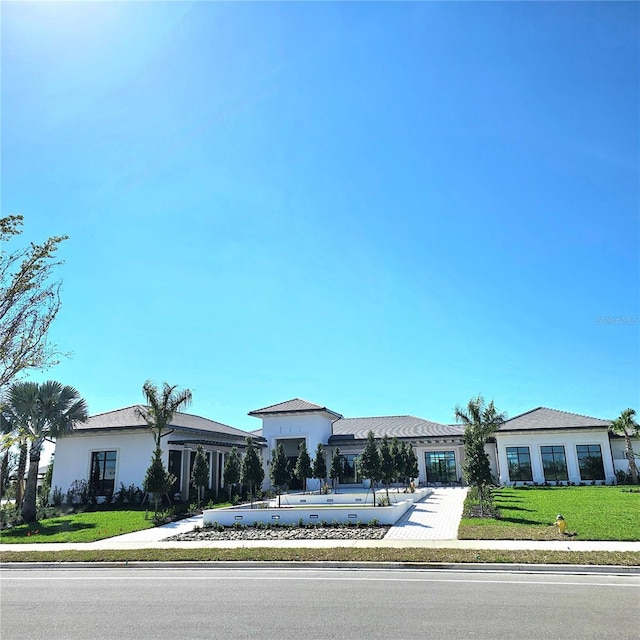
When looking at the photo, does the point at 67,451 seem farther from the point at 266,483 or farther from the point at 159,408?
the point at 266,483

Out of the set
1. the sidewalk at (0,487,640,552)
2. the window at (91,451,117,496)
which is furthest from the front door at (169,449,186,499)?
the sidewalk at (0,487,640,552)

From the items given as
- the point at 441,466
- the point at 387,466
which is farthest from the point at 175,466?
the point at 441,466

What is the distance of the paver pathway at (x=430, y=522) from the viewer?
16000mm

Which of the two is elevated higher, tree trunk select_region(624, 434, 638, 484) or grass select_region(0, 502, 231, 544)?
tree trunk select_region(624, 434, 638, 484)

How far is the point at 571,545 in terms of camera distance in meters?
13.1

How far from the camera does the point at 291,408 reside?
40.7m

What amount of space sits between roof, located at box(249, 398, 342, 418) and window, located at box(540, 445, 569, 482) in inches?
657

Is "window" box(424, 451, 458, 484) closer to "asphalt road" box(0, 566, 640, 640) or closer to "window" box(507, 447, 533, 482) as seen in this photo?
"window" box(507, 447, 533, 482)

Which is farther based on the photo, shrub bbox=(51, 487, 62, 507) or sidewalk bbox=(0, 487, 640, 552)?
shrub bbox=(51, 487, 62, 507)

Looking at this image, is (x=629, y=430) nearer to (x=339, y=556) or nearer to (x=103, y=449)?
(x=339, y=556)

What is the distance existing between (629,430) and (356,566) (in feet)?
109

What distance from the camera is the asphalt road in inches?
282

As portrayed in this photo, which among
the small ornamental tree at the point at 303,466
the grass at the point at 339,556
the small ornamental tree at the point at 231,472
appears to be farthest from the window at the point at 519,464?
the grass at the point at 339,556

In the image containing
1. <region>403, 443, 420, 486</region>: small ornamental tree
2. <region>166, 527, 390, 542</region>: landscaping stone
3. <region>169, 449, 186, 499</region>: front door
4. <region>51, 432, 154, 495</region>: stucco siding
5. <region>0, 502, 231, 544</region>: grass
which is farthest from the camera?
<region>403, 443, 420, 486</region>: small ornamental tree
